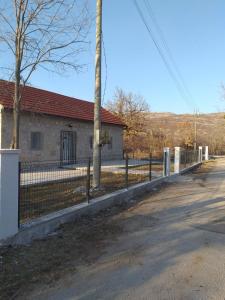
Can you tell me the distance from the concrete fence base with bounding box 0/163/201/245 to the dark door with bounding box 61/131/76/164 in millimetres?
13466

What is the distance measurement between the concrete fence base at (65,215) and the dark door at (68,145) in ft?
44.2

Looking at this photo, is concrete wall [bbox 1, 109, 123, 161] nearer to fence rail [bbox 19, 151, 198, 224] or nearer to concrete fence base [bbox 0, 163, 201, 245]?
concrete fence base [bbox 0, 163, 201, 245]

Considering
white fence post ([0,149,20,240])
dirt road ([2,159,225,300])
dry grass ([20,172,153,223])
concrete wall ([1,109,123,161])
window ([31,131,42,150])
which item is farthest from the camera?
window ([31,131,42,150])

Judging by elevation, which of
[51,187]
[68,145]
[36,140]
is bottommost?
[51,187]

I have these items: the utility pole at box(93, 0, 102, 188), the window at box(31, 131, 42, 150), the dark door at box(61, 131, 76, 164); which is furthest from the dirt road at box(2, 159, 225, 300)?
the dark door at box(61, 131, 76, 164)

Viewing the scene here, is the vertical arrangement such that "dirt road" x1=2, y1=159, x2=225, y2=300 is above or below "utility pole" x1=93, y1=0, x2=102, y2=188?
below

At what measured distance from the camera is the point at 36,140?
23844mm

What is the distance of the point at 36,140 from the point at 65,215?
52.5 ft

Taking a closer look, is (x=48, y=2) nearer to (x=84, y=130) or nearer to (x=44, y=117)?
(x=44, y=117)

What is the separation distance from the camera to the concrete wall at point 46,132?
21.5 meters

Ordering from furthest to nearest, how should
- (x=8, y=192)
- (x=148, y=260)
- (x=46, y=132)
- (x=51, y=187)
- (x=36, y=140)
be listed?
(x=46, y=132)
(x=36, y=140)
(x=51, y=187)
(x=8, y=192)
(x=148, y=260)

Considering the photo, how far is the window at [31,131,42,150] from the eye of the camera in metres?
23.5

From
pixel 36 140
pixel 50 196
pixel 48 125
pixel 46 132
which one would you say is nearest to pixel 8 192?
pixel 50 196

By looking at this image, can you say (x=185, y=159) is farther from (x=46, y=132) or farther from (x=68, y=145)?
(x=46, y=132)
